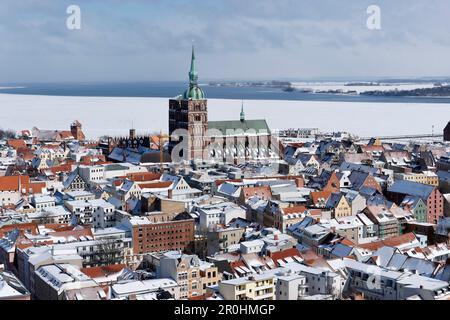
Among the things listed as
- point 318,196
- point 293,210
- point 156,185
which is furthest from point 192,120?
point 293,210

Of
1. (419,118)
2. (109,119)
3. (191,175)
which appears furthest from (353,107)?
(191,175)

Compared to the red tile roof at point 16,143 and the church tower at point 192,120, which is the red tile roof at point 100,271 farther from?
the red tile roof at point 16,143

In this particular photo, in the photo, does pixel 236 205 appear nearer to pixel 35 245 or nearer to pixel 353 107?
pixel 35 245

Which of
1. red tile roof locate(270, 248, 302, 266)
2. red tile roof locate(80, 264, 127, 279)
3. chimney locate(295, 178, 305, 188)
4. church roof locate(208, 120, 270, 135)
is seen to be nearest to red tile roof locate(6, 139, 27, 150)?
church roof locate(208, 120, 270, 135)

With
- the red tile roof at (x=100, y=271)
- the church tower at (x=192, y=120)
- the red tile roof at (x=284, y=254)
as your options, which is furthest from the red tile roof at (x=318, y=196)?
the church tower at (x=192, y=120)
